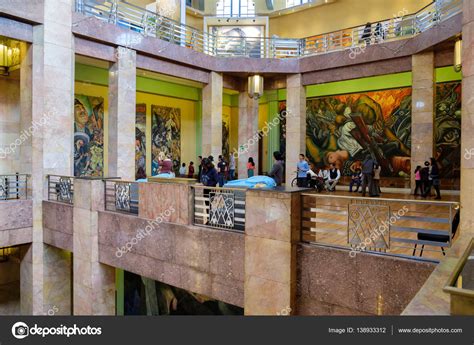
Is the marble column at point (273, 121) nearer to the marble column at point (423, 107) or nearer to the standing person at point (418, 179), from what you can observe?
the marble column at point (423, 107)

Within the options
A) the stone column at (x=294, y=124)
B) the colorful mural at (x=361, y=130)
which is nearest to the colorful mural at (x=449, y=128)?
the colorful mural at (x=361, y=130)

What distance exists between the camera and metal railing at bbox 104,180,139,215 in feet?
24.2

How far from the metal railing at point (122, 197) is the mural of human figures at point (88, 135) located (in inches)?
236

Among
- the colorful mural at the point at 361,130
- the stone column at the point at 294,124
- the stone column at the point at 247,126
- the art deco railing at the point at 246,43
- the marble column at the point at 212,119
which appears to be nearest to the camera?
the art deco railing at the point at 246,43

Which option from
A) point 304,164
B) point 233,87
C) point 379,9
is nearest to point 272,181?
point 304,164

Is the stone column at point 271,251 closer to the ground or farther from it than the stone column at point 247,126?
closer to the ground

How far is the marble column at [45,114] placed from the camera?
28.8ft

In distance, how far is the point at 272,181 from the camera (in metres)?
8.66

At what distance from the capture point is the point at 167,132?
16.3 metres

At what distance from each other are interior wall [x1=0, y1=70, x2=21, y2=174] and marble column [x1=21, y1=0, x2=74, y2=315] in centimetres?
254

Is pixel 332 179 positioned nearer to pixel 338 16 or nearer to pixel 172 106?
pixel 172 106

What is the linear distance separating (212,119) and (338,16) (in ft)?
31.1

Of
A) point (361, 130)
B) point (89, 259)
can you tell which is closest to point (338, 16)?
point (361, 130)

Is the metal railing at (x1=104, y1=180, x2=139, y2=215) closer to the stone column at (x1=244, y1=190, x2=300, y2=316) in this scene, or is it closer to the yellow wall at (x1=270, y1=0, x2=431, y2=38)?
the stone column at (x1=244, y1=190, x2=300, y2=316)
